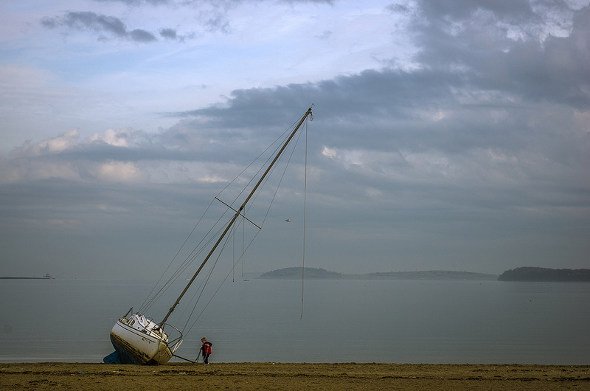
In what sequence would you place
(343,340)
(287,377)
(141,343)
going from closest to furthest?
(287,377), (141,343), (343,340)

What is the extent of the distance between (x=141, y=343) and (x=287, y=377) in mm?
8687

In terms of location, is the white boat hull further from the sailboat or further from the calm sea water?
the calm sea water

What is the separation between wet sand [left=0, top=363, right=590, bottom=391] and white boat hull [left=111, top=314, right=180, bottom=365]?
0.78 m

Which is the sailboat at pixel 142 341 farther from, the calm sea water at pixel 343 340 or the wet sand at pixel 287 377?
the calm sea water at pixel 343 340

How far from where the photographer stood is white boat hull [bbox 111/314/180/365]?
35906 mm

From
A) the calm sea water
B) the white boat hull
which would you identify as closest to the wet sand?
the white boat hull

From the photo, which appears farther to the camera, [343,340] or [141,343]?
[343,340]

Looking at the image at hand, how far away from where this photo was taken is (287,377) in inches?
1227

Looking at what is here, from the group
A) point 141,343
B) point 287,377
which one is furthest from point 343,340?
point 287,377

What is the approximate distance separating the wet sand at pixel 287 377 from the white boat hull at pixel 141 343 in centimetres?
78

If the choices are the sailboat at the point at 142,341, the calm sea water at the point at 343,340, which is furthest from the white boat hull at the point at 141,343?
the calm sea water at the point at 343,340

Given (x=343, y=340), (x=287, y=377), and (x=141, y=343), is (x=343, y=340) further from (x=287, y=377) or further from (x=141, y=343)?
(x=287, y=377)

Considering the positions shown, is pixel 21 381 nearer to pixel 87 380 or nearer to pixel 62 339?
pixel 87 380

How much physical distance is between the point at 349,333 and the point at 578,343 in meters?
22.3
